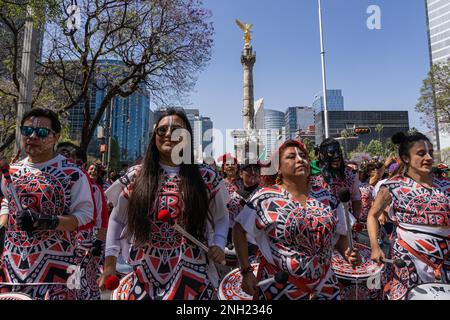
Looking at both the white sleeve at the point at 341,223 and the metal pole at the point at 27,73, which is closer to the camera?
the white sleeve at the point at 341,223

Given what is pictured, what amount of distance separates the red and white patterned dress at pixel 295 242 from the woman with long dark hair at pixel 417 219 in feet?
2.70

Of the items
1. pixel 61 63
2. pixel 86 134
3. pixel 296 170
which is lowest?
pixel 296 170

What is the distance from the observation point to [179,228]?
2150 millimetres

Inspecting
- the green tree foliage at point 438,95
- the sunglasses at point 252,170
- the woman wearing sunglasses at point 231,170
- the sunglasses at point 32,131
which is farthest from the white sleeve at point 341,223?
the green tree foliage at point 438,95

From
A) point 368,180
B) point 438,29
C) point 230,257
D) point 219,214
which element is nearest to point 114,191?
point 219,214

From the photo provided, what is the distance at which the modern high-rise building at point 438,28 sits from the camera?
76.9m

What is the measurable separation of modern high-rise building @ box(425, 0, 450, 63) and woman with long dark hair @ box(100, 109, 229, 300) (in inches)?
3606

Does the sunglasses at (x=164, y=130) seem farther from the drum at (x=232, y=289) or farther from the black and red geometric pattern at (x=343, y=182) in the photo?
the black and red geometric pattern at (x=343, y=182)

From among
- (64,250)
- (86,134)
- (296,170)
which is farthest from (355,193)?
(86,134)

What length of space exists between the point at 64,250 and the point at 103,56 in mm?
11134

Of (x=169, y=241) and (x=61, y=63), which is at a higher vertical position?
(x=61, y=63)
